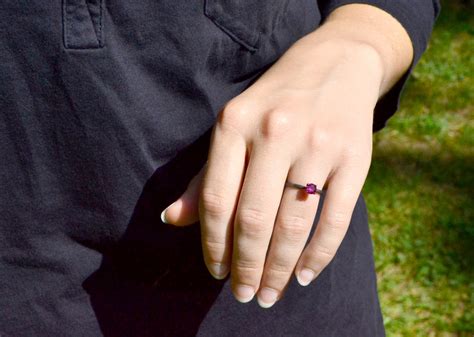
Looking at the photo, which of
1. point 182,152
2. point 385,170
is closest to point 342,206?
point 182,152

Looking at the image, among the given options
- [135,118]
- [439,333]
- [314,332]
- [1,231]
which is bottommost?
[439,333]

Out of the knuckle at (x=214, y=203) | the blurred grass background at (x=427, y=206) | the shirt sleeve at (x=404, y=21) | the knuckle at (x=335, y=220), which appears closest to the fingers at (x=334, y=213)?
the knuckle at (x=335, y=220)

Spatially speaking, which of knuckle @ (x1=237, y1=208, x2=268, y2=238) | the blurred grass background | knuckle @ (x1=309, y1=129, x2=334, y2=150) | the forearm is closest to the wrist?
the forearm

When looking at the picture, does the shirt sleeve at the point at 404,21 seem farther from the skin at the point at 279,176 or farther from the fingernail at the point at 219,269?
the fingernail at the point at 219,269

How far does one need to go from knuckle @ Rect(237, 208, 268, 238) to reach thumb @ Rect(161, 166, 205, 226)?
3.1 inches

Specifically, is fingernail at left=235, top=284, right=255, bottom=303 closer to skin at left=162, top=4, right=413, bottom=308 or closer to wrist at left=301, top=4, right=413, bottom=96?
skin at left=162, top=4, right=413, bottom=308

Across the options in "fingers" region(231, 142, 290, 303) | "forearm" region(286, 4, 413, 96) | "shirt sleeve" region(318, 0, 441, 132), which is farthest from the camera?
"shirt sleeve" region(318, 0, 441, 132)

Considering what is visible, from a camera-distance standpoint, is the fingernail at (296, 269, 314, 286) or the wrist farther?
the wrist

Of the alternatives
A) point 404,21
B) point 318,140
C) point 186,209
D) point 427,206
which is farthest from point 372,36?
point 427,206

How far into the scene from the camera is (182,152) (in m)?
0.84

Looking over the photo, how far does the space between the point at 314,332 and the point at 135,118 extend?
0.41 metres

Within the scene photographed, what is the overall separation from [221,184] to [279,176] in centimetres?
6

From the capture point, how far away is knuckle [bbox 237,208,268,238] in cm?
68

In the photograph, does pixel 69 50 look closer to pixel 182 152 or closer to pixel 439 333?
pixel 182 152
